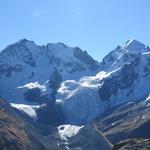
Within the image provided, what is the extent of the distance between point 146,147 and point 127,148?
2081 mm

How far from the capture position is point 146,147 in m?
59.2

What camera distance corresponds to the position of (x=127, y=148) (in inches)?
2344
